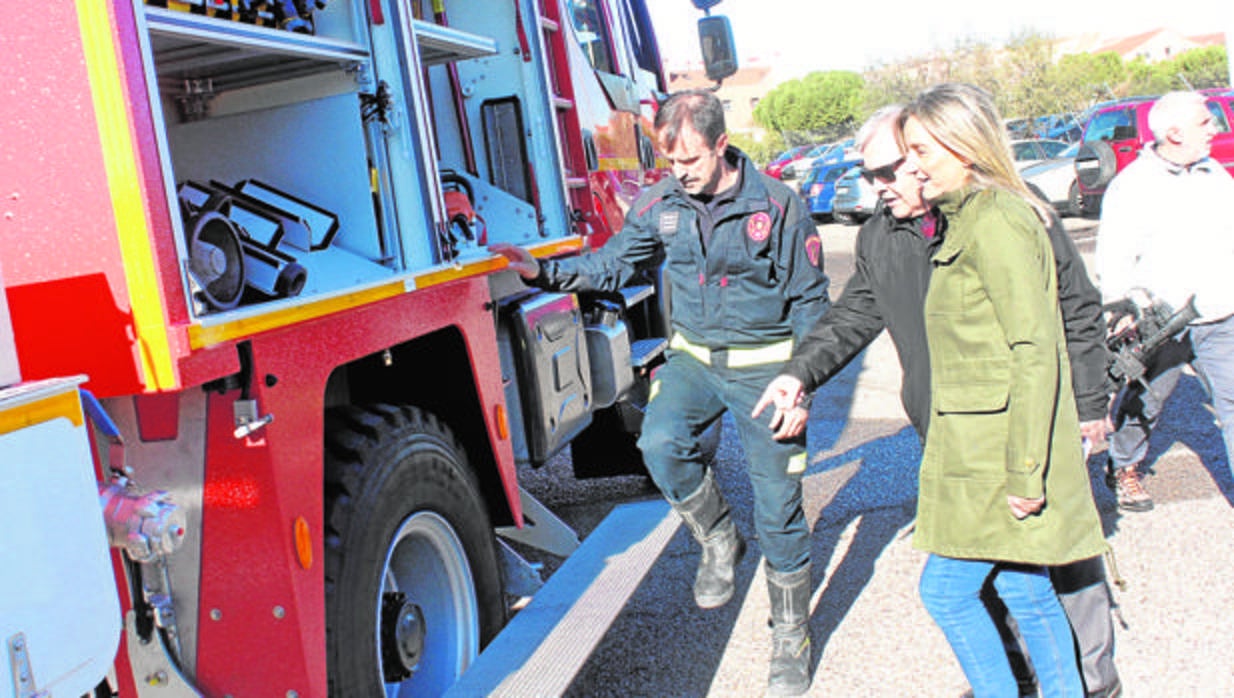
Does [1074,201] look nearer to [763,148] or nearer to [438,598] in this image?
[438,598]

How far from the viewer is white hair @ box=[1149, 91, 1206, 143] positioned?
→ 15.8 feet

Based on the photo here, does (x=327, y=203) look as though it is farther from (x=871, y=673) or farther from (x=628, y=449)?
(x=628, y=449)

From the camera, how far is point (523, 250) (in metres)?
4.07

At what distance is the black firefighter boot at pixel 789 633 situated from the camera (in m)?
3.95

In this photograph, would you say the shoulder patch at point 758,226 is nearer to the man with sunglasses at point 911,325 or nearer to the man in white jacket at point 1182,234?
the man with sunglasses at point 911,325

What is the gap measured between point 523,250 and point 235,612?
1701 millimetres

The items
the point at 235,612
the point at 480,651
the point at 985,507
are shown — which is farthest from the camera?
the point at 480,651

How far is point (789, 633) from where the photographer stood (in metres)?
4.03

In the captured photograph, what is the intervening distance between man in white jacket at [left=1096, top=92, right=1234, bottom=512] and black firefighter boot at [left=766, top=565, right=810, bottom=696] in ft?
5.82

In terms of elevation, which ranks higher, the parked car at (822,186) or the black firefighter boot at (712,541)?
the parked car at (822,186)

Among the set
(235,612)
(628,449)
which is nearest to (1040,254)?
(235,612)

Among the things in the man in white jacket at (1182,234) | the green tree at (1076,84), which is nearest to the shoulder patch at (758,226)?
the man in white jacket at (1182,234)

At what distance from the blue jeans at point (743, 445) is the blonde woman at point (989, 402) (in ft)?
3.07

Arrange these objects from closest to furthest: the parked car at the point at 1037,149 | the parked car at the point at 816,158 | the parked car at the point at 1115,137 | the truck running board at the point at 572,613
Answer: the truck running board at the point at 572,613, the parked car at the point at 1115,137, the parked car at the point at 1037,149, the parked car at the point at 816,158
